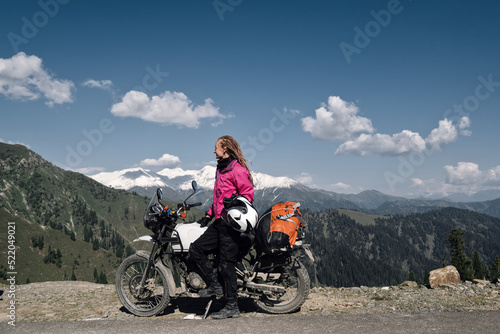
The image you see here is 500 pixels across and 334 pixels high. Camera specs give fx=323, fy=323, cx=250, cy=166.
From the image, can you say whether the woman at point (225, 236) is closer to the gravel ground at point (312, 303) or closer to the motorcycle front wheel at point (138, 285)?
the gravel ground at point (312, 303)

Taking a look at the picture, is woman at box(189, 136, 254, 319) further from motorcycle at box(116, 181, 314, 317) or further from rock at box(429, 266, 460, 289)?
rock at box(429, 266, 460, 289)

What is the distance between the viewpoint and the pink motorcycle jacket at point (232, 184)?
7273 millimetres

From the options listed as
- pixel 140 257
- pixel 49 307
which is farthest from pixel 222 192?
pixel 49 307

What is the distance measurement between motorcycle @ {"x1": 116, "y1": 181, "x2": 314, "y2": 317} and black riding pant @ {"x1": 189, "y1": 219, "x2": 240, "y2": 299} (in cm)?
20

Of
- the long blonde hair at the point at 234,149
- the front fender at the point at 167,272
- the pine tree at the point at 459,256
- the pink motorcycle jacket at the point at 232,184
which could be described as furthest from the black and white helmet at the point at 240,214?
the pine tree at the point at 459,256

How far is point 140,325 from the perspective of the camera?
6738 mm

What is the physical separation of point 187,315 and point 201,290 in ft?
2.54

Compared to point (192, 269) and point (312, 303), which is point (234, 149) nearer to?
point (192, 269)

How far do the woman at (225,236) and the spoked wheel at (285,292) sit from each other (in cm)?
79

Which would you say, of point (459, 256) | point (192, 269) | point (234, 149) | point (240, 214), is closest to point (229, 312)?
point (192, 269)

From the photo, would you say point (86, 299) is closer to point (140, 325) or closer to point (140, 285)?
point (140, 285)

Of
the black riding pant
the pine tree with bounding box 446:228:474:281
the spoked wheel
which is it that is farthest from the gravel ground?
the pine tree with bounding box 446:228:474:281

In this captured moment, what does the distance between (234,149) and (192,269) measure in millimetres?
3022

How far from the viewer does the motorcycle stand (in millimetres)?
7566
